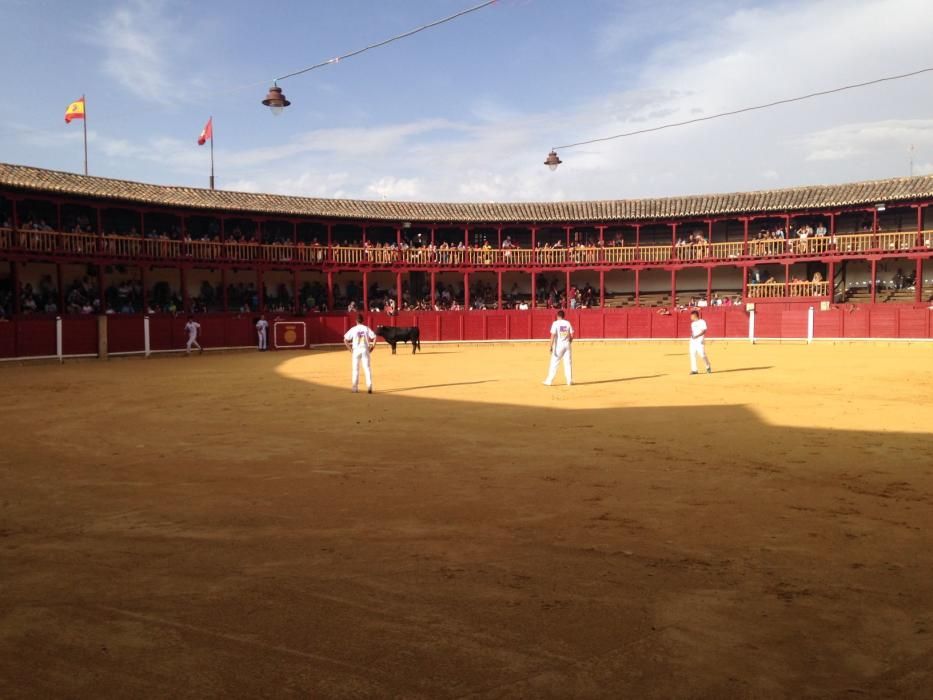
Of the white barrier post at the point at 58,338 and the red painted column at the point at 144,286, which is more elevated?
the red painted column at the point at 144,286

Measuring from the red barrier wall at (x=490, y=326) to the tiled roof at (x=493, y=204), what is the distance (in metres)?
4.66

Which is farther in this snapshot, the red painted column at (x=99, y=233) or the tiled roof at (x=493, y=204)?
the tiled roof at (x=493, y=204)

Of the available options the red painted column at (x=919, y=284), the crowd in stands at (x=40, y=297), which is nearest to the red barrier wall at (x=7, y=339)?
the crowd in stands at (x=40, y=297)

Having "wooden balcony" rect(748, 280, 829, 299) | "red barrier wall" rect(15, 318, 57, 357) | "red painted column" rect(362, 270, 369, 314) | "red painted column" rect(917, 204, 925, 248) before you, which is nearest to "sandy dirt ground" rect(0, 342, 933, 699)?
"red barrier wall" rect(15, 318, 57, 357)

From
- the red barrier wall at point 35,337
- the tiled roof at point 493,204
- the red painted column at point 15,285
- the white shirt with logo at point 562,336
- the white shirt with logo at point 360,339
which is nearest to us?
the white shirt with logo at point 360,339

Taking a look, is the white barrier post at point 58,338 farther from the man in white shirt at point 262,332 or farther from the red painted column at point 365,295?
the red painted column at point 365,295

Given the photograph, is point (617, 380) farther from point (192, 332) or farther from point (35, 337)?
point (35, 337)

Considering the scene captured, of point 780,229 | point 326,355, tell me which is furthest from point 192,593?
point 780,229

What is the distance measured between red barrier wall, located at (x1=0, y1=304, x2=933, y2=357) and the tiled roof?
4.66m

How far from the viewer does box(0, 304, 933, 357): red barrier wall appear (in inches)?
921

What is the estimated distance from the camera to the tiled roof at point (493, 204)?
2703 cm

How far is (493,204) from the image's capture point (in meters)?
38.8

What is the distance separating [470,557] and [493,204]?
35.7 m

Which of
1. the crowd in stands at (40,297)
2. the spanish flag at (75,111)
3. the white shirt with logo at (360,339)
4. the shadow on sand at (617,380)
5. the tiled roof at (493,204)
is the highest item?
the spanish flag at (75,111)
